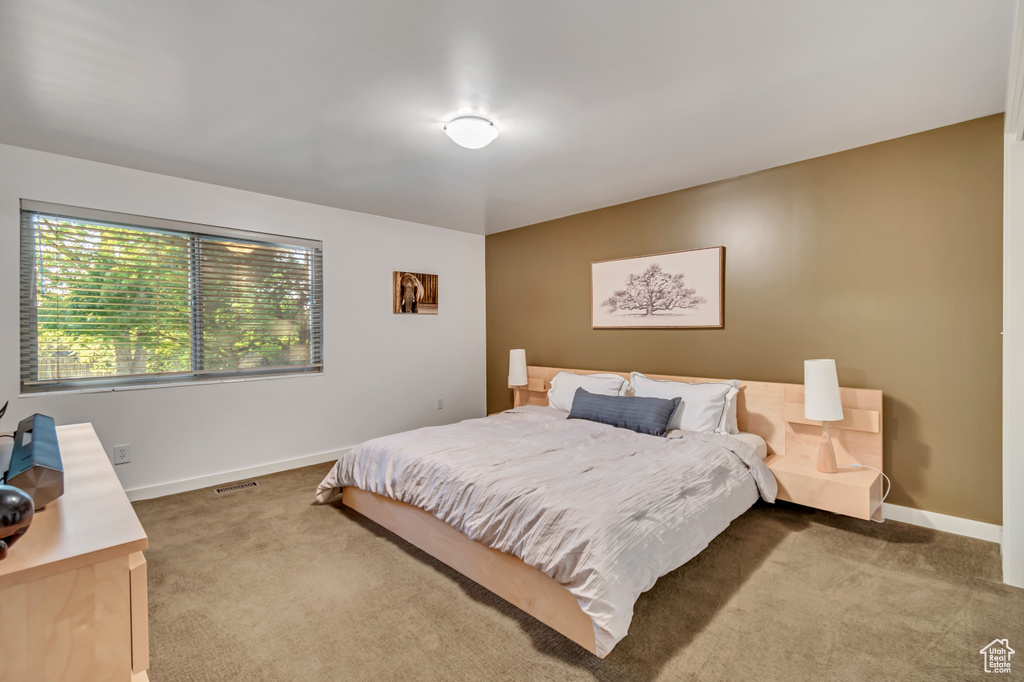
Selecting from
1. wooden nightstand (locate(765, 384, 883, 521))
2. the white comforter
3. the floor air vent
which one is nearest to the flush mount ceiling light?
the white comforter

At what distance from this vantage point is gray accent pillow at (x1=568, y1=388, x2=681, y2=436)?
332 centimetres

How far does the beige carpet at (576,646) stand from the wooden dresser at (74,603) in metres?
1.15

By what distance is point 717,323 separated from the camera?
3.71 meters

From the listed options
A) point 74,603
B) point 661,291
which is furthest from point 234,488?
point 661,291

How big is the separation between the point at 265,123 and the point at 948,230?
12.8 feet

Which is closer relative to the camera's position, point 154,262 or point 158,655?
point 158,655

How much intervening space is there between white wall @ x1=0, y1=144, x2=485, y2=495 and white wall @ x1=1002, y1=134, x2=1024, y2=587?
4.27m

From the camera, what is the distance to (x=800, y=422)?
3199 millimetres

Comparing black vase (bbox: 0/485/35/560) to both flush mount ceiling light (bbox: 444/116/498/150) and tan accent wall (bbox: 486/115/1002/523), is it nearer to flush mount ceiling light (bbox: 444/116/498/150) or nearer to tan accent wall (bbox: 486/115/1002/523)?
flush mount ceiling light (bbox: 444/116/498/150)

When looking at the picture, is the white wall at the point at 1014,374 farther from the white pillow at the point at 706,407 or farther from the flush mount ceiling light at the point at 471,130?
the flush mount ceiling light at the point at 471,130

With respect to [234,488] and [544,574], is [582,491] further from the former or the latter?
[234,488]

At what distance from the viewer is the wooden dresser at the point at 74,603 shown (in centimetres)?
71

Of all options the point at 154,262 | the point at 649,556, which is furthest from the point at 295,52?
the point at 649,556

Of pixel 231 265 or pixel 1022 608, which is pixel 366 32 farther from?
pixel 1022 608
